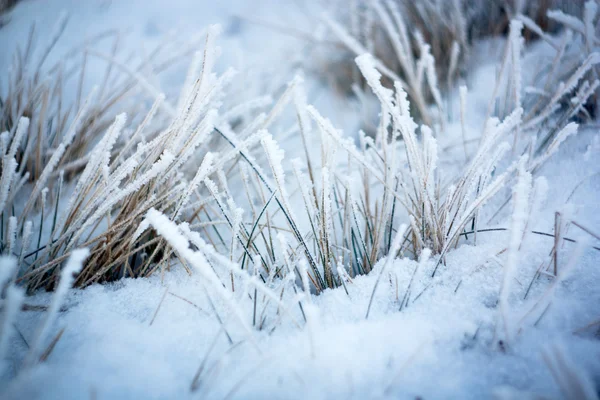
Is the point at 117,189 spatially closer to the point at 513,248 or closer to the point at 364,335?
the point at 364,335

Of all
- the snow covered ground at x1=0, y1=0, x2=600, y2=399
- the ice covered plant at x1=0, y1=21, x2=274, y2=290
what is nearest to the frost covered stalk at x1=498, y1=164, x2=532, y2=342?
the snow covered ground at x1=0, y1=0, x2=600, y2=399

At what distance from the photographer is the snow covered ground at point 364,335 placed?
0.46 meters

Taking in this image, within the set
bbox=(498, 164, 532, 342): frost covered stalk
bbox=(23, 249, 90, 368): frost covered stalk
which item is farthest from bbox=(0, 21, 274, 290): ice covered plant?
bbox=(498, 164, 532, 342): frost covered stalk

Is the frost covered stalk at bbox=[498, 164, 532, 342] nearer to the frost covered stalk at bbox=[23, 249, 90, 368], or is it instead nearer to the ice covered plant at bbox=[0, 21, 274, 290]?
the ice covered plant at bbox=[0, 21, 274, 290]

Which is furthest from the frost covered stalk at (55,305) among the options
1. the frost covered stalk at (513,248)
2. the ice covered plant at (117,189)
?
the frost covered stalk at (513,248)

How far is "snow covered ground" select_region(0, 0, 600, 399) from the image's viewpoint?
456 mm

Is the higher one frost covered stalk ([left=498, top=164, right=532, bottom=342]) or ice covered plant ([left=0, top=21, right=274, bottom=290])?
ice covered plant ([left=0, top=21, right=274, bottom=290])

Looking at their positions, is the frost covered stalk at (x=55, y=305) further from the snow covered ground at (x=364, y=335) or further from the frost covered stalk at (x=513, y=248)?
the frost covered stalk at (x=513, y=248)

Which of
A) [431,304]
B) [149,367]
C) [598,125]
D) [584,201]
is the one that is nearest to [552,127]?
[598,125]

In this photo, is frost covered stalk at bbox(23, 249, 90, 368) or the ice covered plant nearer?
frost covered stalk at bbox(23, 249, 90, 368)

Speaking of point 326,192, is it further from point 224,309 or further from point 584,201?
point 584,201

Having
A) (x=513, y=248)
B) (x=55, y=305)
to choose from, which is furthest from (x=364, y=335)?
(x=55, y=305)

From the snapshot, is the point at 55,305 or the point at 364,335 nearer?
the point at 55,305

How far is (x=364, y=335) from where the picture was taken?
525mm
